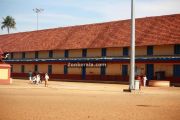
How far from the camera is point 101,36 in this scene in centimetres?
5866

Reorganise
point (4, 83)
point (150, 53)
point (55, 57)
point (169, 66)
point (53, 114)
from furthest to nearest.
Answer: point (55, 57)
point (150, 53)
point (169, 66)
point (4, 83)
point (53, 114)

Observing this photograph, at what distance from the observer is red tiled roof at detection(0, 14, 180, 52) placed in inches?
2005

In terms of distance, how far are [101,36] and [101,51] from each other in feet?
9.71

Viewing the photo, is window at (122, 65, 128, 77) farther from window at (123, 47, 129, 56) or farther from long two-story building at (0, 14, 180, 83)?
Answer: window at (123, 47, 129, 56)

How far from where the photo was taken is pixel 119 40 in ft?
179

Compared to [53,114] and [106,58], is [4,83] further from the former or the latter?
[53,114]

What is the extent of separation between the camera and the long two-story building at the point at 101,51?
48594 mm

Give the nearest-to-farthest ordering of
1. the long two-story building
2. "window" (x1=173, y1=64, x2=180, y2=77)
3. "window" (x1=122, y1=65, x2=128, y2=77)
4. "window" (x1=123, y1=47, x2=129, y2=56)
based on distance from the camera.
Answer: "window" (x1=173, y1=64, x2=180, y2=77) → the long two-story building → "window" (x1=122, y1=65, x2=128, y2=77) → "window" (x1=123, y1=47, x2=129, y2=56)

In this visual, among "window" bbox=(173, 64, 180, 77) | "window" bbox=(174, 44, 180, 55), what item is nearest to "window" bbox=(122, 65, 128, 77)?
"window" bbox=(174, 44, 180, 55)

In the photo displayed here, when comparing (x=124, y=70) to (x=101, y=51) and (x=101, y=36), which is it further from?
(x=101, y=36)

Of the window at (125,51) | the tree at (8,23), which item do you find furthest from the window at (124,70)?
the tree at (8,23)

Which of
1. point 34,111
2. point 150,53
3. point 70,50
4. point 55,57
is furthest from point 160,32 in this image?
point 34,111

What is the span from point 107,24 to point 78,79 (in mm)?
10469

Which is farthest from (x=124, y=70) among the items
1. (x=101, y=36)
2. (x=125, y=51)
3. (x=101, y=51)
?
(x=101, y=36)
